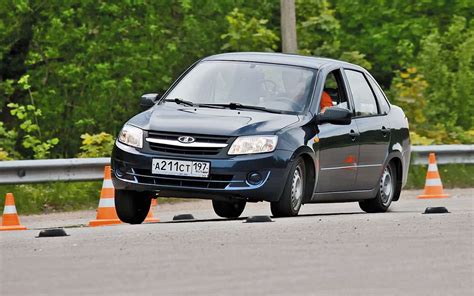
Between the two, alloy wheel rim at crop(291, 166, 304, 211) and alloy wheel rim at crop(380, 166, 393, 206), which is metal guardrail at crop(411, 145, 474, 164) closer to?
alloy wheel rim at crop(380, 166, 393, 206)

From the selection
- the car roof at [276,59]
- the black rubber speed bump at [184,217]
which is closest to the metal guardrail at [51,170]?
the black rubber speed bump at [184,217]

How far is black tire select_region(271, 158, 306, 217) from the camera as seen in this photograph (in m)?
13.5

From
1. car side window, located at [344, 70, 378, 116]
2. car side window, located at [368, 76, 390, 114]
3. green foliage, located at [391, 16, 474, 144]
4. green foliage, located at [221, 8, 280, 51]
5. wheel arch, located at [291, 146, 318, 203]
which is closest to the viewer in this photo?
wheel arch, located at [291, 146, 318, 203]

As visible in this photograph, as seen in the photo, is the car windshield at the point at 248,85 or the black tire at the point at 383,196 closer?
the car windshield at the point at 248,85

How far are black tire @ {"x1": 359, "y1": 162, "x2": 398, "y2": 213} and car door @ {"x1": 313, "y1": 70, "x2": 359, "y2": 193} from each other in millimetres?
909

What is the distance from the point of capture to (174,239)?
11031 mm

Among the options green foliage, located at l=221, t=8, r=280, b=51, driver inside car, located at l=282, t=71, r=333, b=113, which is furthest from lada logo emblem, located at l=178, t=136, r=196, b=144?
green foliage, located at l=221, t=8, r=280, b=51

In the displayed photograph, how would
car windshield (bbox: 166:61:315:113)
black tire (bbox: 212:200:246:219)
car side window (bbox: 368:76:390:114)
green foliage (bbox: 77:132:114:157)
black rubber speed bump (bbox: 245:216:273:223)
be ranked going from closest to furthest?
black rubber speed bump (bbox: 245:216:273:223)
car windshield (bbox: 166:61:315:113)
black tire (bbox: 212:200:246:219)
car side window (bbox: 368:76:390:114)
green foliage (bbox: 77:132:114:157)

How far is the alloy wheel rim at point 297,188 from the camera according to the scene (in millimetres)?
13625

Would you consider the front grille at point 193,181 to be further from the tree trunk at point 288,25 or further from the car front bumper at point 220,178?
the tree trunk at point 288,25

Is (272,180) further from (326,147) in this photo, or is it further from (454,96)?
(454,96)

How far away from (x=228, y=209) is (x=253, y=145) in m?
2.72

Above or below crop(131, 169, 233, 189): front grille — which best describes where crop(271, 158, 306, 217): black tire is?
below

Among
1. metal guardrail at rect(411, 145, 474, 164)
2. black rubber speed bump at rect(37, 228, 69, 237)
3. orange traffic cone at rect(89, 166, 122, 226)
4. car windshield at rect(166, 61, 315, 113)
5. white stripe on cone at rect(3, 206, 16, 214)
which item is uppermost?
car windshield at rect(166, 61, 315, 113)
